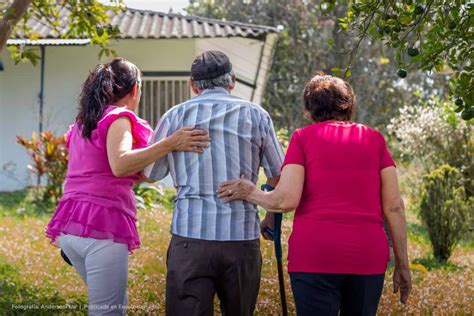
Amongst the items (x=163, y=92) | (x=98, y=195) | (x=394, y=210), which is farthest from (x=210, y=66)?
(x=163, y=92)

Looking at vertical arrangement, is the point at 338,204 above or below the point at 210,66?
below

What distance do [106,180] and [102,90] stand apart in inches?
18.3

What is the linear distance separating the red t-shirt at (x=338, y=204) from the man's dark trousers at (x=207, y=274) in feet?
0.90

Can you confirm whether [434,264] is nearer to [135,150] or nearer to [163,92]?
[135,150]

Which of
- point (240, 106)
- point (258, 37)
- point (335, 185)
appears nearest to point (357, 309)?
point (335, 185)

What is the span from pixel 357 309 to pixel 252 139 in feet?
3.11

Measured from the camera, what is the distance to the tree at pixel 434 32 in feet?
17.2

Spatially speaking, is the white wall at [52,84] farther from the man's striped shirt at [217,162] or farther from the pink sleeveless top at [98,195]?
the man's striped shirt at [217,162]

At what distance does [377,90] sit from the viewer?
2572 cm

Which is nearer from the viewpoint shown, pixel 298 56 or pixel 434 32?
pixel 434 32

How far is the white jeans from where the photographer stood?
430 centimetres

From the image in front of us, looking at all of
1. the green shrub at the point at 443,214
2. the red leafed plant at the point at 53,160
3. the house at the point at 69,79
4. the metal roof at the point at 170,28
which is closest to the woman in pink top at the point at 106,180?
the green shrub at the point at 443,214

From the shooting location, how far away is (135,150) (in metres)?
4.27

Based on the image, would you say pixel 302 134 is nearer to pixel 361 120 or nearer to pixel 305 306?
pixel 305 306
